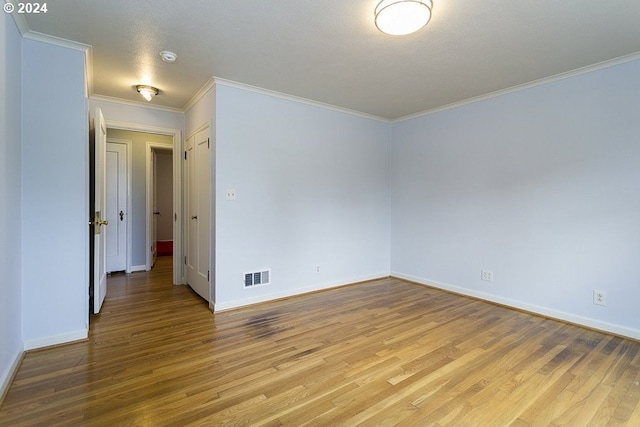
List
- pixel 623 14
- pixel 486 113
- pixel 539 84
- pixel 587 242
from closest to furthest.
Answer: pixel 623 14
pixel 587 242
pixel 539 84
pixel 486 113

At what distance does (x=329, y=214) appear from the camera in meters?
4.16

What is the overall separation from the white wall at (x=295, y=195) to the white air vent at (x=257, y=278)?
0.21 feet

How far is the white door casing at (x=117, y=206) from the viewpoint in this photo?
493 cm

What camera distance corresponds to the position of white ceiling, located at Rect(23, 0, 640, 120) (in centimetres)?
204

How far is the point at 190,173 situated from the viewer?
4078 mm

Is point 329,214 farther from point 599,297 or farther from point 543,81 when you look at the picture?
point 599,297

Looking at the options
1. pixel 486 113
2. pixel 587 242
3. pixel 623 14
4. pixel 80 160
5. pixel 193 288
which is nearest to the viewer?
pixel 623 14

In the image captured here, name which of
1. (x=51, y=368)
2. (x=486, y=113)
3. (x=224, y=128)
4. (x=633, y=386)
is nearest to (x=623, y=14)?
(x=486, y=113)

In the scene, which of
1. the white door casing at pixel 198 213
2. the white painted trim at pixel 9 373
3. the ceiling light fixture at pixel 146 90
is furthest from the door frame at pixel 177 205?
the white painted trim at pixel 9 373

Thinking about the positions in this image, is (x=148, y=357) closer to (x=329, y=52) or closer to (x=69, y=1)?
(x=69, y=1)

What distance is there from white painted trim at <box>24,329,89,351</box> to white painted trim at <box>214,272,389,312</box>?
1.11 metres

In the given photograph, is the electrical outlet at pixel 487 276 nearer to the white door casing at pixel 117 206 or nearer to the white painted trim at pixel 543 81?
the white painted trim at pixel 543 81

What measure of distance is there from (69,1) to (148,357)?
2.48 m

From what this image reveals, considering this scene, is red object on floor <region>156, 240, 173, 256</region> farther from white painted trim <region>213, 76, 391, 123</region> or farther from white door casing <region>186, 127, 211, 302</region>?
white painted trim <region>213, 76, 391, 123</region>
